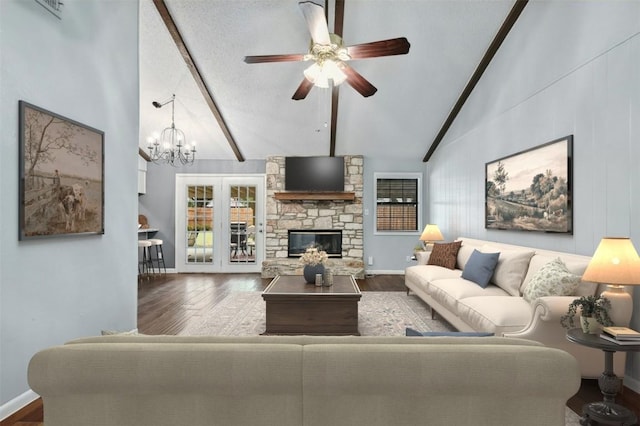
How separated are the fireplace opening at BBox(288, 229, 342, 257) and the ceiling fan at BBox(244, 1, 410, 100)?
12.8 ft

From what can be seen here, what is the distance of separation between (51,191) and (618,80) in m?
4.16

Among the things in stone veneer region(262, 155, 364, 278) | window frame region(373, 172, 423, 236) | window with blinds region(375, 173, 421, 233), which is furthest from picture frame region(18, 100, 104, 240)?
window with blinds region(375, 173, 421, 233)

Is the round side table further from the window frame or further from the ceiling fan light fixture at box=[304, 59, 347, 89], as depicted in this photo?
the window frame

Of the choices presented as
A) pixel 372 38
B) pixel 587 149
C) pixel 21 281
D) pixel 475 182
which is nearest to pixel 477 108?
pixel 475 182

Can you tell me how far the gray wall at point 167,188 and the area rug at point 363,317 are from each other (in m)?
2.92

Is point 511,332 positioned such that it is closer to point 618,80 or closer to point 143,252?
point 618,80

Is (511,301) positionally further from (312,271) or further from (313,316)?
(312,271)

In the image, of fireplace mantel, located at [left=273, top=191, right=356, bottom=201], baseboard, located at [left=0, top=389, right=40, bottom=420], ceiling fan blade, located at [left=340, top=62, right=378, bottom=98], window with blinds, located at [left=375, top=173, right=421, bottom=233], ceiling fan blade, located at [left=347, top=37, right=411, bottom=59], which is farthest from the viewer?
window with blinds, located at [left=375, top=173, right=421, bottom=233]

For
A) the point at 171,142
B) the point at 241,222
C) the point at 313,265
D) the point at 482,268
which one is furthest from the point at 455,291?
the point at 171,142

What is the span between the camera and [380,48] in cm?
303

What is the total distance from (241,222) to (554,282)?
581cm

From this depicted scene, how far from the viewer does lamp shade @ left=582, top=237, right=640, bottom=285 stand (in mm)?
2182

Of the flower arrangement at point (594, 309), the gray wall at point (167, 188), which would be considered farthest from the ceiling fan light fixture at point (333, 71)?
the gray wall at point (167, 188)

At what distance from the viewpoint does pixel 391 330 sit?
378 cm
